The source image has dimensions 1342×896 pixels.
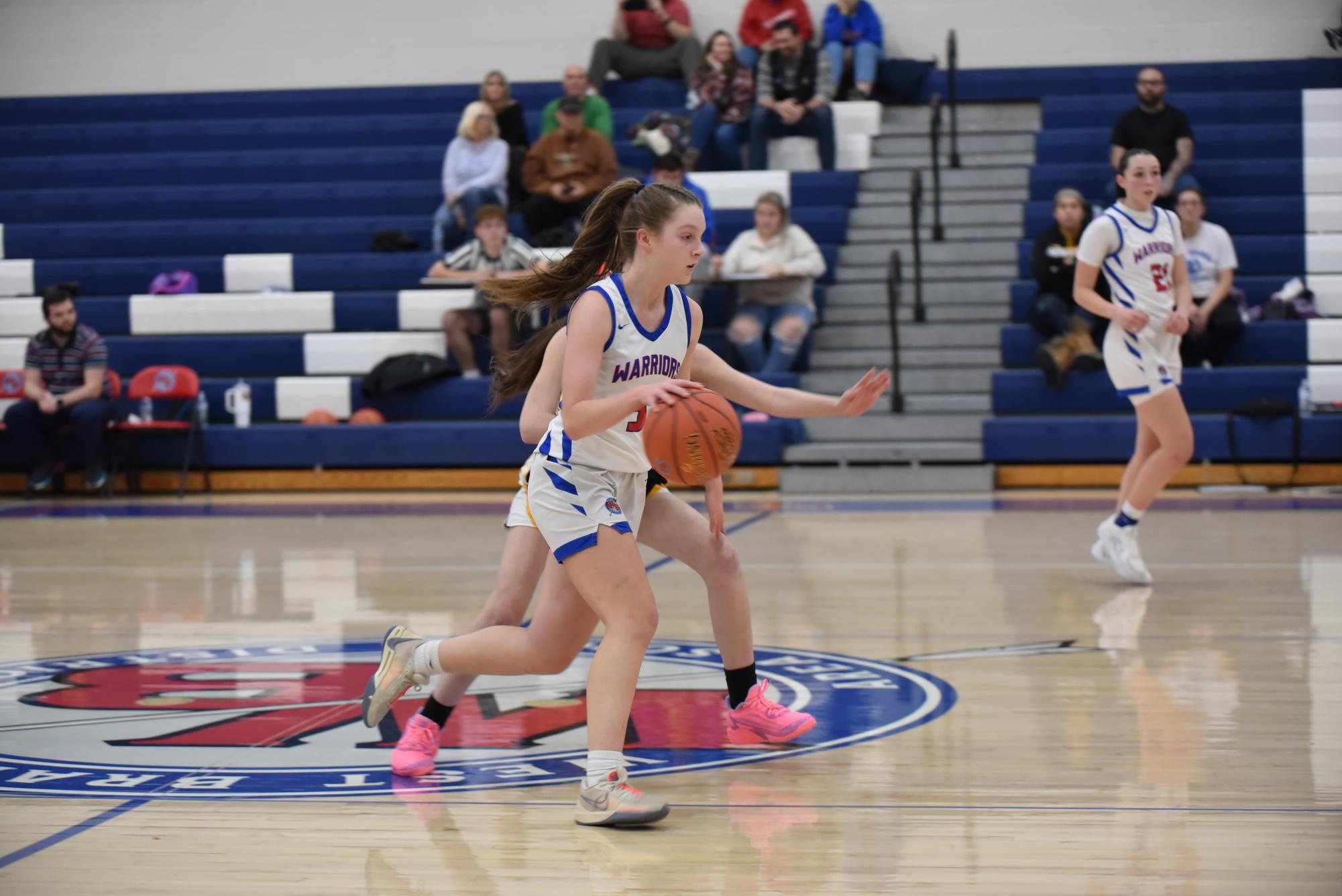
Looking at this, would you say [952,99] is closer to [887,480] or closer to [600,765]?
[887,480]

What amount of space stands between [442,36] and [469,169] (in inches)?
125

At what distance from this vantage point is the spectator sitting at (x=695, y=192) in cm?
1003

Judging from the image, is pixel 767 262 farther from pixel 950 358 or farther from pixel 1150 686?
pixel 1150 686

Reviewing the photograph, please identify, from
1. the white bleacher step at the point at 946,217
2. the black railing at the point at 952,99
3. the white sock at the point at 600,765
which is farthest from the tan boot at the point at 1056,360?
the white sock at the point at 600,765

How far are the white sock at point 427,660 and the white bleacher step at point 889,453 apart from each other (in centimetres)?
669

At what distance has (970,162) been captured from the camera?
1211cm

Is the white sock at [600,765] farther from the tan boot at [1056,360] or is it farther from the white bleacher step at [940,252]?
the white bleacher step at [940,252]

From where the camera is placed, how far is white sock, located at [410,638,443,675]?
330 centimetres

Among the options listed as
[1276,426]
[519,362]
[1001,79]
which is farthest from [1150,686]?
[1001,79]

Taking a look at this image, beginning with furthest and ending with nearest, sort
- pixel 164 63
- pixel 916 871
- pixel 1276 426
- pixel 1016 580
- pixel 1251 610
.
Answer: pixel 164 63 → pixel 1276 426 → pixel 1016 580 → pixel 1251 610 → pixel 916 871

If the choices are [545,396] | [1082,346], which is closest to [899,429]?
[1082,346]

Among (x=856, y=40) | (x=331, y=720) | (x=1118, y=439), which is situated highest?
(x=856, y=40)

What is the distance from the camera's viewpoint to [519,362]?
334cm

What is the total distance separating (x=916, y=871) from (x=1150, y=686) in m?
1.73
